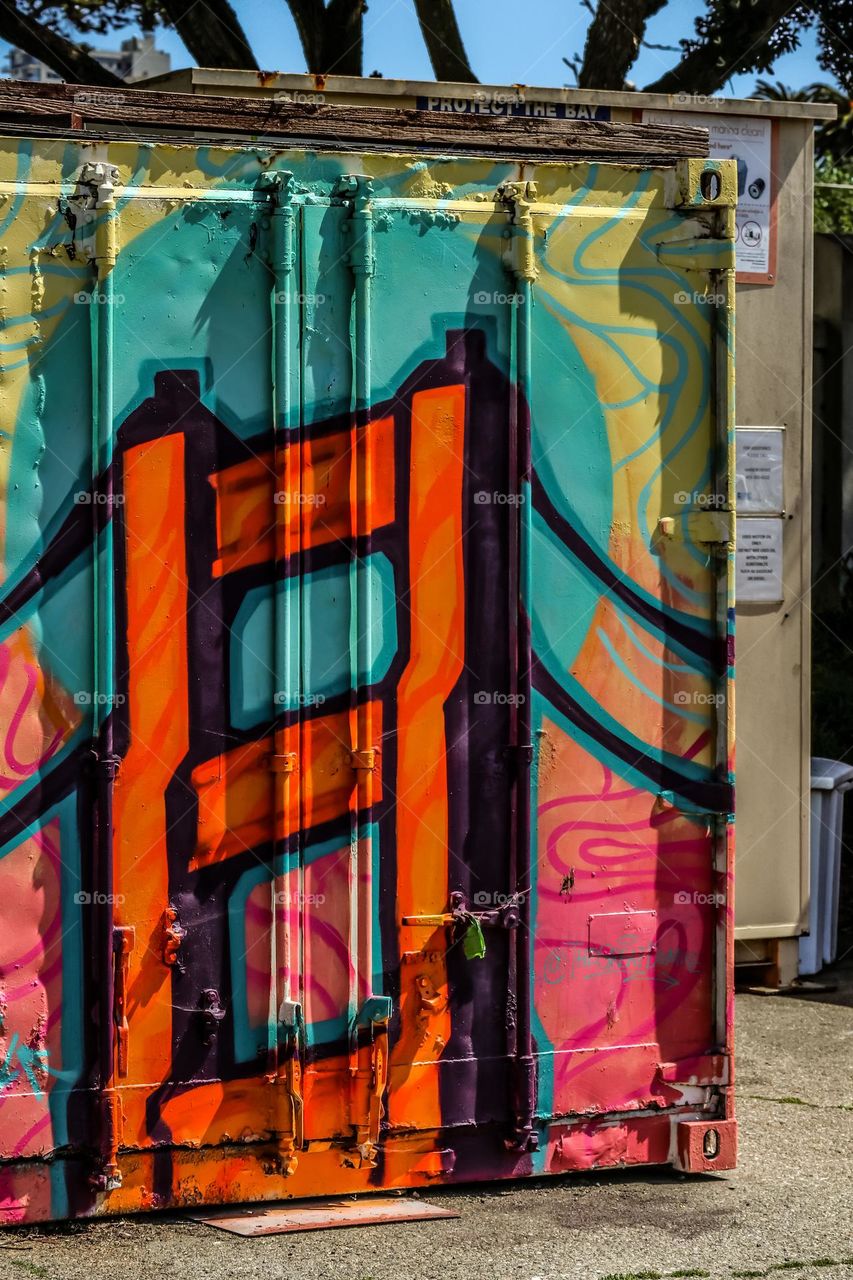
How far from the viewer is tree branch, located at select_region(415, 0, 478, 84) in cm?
1065

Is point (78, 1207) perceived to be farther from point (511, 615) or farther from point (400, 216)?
point (400, 216)

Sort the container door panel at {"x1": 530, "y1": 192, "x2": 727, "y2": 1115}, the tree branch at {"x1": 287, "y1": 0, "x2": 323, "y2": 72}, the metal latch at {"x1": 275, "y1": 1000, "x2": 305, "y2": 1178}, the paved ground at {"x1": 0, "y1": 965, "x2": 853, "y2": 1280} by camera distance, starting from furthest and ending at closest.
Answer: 1. the tree branch at {"x1": 287, "y1": 0, "x2": 323, "y2": 72}
2. the container door panel at {"x1": 530, "y1": 192, "x2": 727, "y2": 1115}
3. the metal latch at {"x1": 275, "y1": 1000, "x2": 305, "y2": 1178}
4. the paved ground at {"x1": 0, "y1": 965, "x2": 853, "y2": 1280}

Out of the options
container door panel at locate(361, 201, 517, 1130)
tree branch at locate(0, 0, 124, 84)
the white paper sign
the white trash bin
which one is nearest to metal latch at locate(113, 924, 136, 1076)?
container door panel at locate(361, 201, 517, 1130)

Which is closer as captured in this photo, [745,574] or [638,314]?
[638,314]

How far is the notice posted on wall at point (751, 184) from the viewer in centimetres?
765

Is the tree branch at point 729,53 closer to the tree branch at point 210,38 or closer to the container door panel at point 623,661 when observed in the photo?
the tree branch at point 210,38

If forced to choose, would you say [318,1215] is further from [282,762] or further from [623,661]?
[623,661]

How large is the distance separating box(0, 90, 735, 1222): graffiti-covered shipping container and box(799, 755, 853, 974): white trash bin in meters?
2.88

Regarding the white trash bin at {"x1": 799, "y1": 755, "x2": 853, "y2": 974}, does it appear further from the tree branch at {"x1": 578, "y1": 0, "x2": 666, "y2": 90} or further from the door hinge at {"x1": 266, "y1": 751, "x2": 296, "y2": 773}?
the tree branch at {"x1": 578, "y1": 0, "x2": 666, "y2": 90}

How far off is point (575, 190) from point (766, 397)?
2.87 meters

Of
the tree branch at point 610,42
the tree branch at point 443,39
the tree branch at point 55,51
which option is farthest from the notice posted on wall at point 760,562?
the tree branch at point 55,51

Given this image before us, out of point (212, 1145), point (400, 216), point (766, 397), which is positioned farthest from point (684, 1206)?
point (766, 397)

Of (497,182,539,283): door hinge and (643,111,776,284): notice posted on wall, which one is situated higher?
(643,111,776,284): notice posted on wall

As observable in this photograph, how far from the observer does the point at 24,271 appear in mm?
4617
